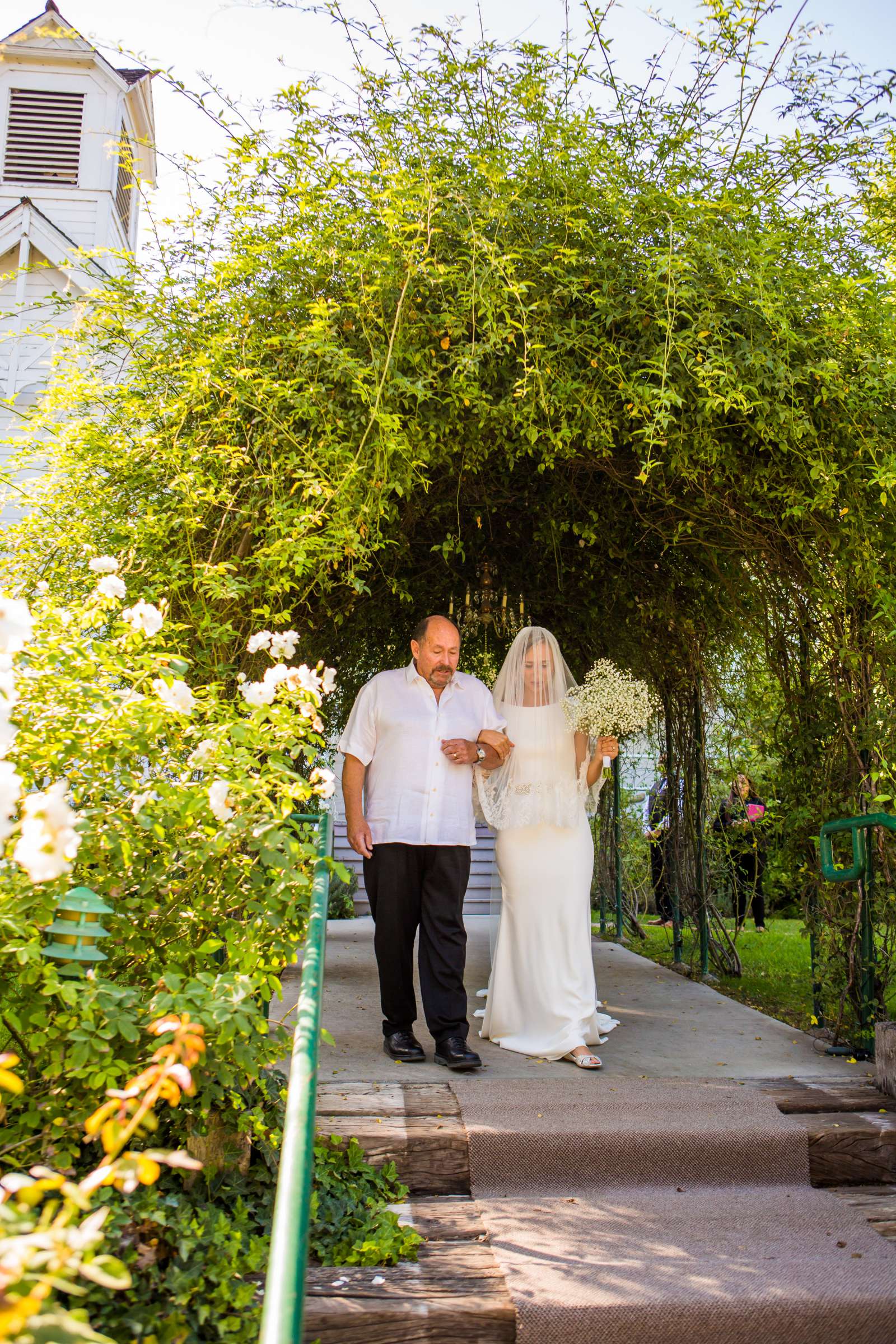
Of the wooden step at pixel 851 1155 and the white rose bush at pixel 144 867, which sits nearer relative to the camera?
the white rose bush at pixel 144 867

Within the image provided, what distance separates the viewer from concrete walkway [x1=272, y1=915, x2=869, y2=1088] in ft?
12.8

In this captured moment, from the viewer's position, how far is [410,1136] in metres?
3.12

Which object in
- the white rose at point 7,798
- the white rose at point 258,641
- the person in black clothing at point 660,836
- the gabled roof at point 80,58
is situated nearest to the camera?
the white rose at point 7,798

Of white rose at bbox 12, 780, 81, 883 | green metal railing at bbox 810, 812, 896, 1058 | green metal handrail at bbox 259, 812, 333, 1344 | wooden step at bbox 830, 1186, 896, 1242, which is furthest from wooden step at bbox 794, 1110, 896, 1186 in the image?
white rose at bbox 12, 780, 81, 883

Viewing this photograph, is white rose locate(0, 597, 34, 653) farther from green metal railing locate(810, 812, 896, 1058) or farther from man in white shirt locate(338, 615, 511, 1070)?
green metal railing locate(810, 812, 896, 1058)

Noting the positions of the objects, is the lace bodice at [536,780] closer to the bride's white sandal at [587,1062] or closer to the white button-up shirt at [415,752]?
the white button-up shirt at [415,752]

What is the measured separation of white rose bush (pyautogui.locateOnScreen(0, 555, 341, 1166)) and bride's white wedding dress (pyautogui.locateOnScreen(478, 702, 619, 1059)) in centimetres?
190

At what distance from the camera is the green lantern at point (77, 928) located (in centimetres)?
203

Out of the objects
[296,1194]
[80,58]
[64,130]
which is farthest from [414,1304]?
[80,58]

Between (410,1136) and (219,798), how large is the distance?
149cm

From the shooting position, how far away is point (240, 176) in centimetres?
360

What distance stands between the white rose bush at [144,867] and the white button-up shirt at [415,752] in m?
1.43

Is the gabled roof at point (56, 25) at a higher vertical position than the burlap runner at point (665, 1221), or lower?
higher

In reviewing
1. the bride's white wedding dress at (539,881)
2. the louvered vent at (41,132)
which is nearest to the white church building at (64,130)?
the louvered vent at (41,132)
